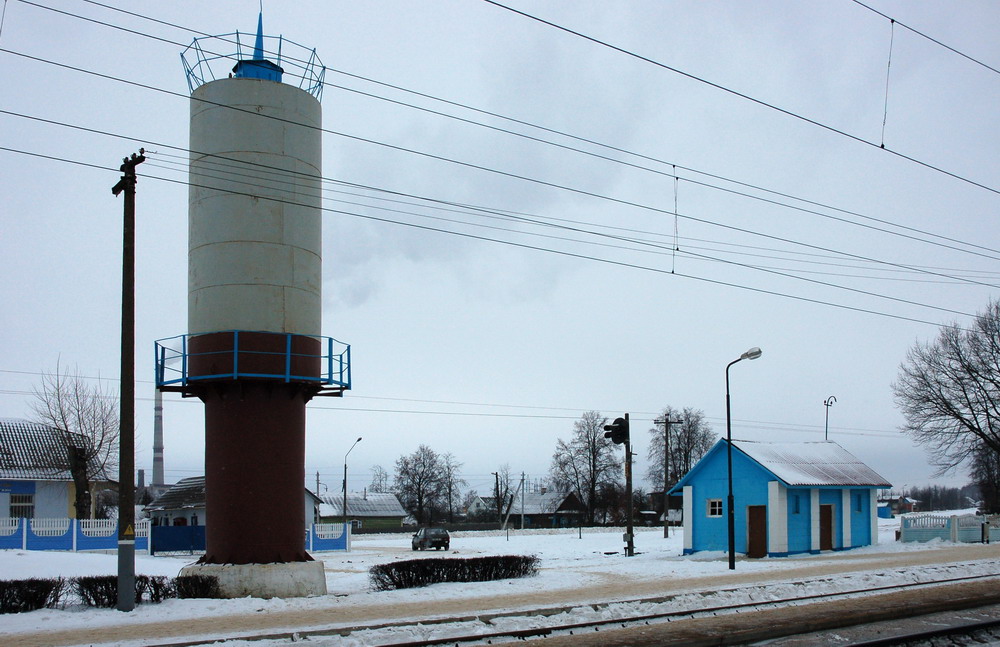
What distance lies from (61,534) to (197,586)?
69.2 ft

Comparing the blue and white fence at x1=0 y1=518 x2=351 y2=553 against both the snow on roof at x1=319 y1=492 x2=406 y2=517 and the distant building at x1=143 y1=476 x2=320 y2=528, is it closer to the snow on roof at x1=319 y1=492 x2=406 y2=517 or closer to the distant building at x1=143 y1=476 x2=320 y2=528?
the distant building at x1=143 y1=476 x2=320 y2=528

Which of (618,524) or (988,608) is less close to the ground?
(988,608)

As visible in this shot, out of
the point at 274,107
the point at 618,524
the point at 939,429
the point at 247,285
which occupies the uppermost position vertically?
the point at 274,107

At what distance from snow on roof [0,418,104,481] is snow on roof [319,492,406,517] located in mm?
53921

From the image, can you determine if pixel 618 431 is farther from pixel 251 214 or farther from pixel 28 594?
pixel 28 594

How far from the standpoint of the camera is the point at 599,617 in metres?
15.7

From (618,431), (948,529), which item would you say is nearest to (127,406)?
(618,431)

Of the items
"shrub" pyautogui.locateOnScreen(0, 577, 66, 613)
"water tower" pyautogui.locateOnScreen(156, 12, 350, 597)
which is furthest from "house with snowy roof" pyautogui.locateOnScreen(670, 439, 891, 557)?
"shrub" pyautogui.locateOnScreen(0, 577, 66, 613)

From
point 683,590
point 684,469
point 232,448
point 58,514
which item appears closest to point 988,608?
point 683,590

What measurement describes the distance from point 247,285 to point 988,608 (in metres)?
16.4

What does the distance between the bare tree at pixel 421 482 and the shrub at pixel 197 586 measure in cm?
9619

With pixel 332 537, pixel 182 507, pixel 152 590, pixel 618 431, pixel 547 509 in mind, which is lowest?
pixel 547 509

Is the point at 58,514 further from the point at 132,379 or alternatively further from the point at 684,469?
the point at 684,469

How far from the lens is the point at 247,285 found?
19938mm
